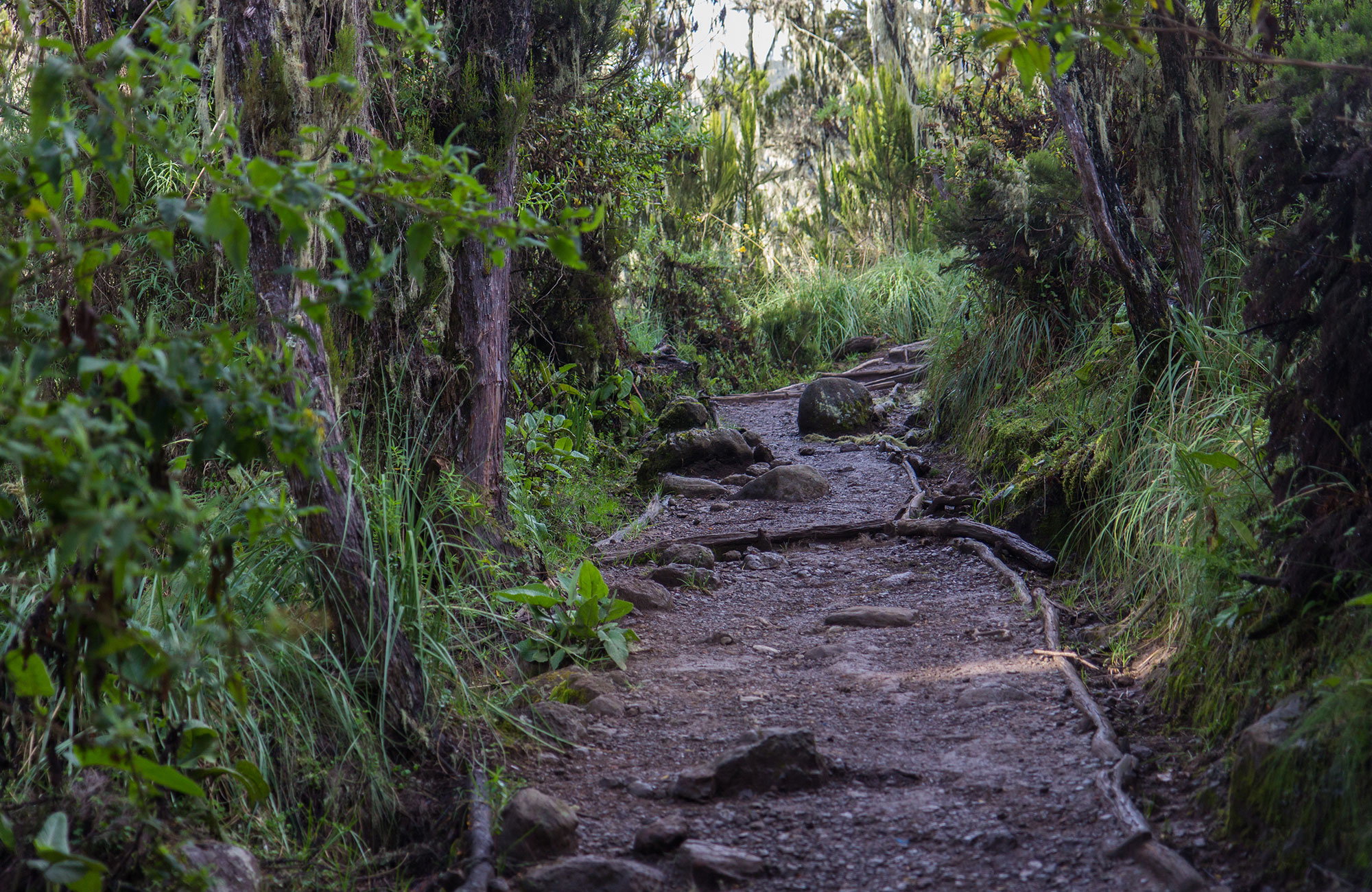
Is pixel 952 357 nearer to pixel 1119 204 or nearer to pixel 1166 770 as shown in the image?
pixel 1119 204

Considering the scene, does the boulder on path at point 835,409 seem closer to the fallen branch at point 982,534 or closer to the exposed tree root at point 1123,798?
the fallen branch at point 982,534

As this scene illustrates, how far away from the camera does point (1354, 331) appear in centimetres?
217

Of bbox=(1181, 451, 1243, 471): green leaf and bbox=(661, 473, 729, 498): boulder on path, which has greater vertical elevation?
bbox=(1181, 451, 1243, 471): green leaf

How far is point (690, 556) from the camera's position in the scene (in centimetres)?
458

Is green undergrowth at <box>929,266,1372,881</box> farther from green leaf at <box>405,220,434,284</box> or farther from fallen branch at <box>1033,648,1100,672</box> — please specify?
green leaf at <box>405,220,434,284</box>

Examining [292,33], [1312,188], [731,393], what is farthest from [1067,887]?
[731,393]

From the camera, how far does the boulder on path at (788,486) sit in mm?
6008

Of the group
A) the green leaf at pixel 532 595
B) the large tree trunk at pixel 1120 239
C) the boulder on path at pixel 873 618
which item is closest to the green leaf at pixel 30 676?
the green leaf at pixel 532 595

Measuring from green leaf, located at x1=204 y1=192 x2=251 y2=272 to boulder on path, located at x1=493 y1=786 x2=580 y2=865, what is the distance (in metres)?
1.41

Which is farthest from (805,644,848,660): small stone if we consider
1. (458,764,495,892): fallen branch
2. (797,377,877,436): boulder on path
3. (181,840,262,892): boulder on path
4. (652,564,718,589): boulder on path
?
(797,377,877,436): boulder on path

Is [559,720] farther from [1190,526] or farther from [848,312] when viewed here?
[848,312]

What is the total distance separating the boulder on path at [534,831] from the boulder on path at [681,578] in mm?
2075

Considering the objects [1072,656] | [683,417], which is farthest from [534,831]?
[683,417]

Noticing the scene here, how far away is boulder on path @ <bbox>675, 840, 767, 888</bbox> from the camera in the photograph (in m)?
2.08
